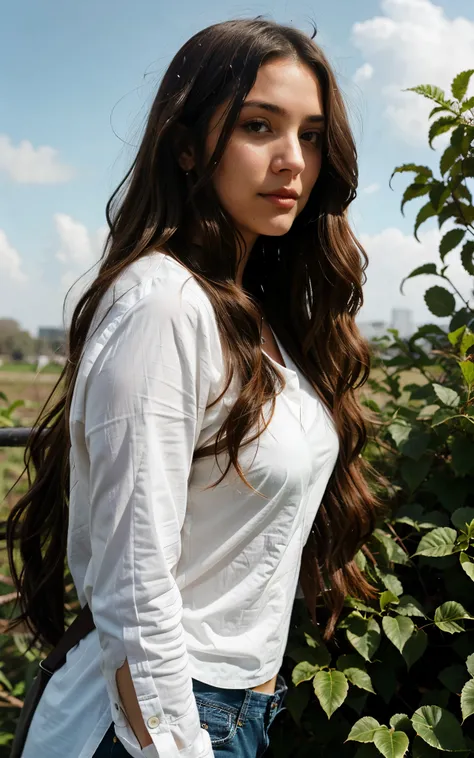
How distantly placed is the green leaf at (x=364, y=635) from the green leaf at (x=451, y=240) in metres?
0.86

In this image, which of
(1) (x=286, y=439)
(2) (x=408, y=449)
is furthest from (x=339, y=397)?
(1) (x=286, y=439)

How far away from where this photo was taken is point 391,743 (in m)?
1.35

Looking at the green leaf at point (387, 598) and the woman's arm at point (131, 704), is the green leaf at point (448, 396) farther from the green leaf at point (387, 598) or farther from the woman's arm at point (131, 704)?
the woman's arm at point (131, 704)

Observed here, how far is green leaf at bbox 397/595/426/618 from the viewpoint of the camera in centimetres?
147

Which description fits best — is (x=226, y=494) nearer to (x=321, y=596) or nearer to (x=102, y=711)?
(x=102, y=711)

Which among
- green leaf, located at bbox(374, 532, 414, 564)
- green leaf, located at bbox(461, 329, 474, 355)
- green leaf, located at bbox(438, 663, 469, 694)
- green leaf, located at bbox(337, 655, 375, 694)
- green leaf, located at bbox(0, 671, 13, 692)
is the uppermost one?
green leaf, located at bbox(461, 329, 474, 355)

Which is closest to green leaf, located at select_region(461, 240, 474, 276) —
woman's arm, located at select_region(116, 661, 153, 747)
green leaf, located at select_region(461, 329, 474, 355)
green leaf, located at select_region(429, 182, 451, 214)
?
green leaf, located at select_region(429, 182, 451, 214)

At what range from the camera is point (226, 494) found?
1163 millimetres

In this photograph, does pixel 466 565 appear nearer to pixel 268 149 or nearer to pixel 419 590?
pixel 419 590

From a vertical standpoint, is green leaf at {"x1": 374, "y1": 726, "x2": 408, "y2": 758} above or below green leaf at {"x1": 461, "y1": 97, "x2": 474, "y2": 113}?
below

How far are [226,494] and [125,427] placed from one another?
0.23m

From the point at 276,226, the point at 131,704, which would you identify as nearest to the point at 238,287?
the point at 276,226

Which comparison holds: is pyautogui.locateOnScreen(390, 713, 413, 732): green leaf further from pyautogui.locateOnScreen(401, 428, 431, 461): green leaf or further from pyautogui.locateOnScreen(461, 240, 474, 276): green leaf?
pyautogui.locateOnScreen(461, 240, 474, 276): green leaf

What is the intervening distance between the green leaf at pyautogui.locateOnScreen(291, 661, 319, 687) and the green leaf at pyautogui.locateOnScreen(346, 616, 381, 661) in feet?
0.30
